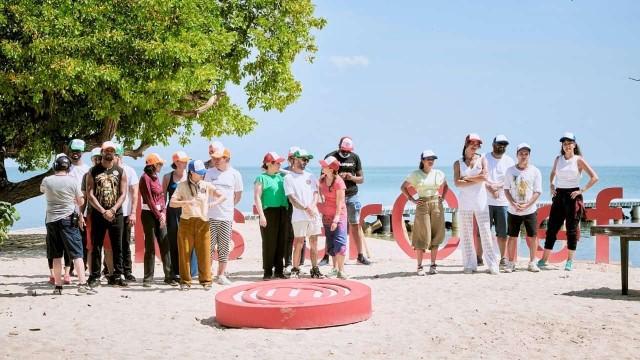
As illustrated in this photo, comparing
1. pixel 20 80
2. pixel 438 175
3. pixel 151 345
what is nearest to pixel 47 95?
pixel 20 80

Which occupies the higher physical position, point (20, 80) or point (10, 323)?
point (20, 80)

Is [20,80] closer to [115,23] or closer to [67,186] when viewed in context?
[115,23]

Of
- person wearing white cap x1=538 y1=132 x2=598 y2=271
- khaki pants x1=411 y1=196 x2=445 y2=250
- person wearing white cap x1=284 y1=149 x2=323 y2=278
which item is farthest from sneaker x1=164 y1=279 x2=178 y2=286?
person wearing white cap x1=538 y1=132 x2=598 y2=271

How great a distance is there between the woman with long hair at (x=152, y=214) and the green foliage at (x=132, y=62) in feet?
21.5

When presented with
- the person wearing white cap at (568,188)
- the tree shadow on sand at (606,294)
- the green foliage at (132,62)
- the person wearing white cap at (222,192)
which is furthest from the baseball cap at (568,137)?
the green foliage at (132,62)

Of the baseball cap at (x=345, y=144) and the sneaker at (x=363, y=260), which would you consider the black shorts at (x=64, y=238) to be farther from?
the sneaker at (x=363, y=260)

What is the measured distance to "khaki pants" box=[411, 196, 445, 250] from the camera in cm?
1173

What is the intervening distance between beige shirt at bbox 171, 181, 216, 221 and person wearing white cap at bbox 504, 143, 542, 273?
4.96 metres

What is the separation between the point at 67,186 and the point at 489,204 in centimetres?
657

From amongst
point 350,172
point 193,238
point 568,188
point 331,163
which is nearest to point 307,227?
point 331,163

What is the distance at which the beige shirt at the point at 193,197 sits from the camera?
10219mm

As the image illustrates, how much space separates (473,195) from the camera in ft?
38.3

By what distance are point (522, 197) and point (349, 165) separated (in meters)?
2.97

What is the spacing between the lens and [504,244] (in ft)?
40.0
